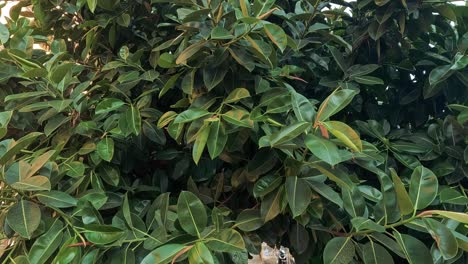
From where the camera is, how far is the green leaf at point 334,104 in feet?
2.11

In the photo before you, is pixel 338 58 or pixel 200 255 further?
pixel 338 58

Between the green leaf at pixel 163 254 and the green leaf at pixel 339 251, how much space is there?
0.23 metres

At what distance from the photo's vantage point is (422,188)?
63 cm

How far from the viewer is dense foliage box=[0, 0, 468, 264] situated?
641 mm

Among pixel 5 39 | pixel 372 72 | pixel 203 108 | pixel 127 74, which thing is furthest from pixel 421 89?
pixel 5 39

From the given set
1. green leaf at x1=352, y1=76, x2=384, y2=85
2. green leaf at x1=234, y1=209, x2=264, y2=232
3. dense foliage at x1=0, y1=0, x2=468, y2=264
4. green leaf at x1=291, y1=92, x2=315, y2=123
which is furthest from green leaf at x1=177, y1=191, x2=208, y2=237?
green leaf at x1=352, y1=76, x2=384, y2=85

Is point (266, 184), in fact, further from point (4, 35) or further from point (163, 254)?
point (4, 35)

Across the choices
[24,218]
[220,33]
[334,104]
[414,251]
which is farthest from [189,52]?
[414,251]

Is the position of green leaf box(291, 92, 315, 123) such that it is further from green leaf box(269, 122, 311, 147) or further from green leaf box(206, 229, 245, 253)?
green leaf box(206, 229, 245, 253)

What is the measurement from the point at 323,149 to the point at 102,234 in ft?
1.23

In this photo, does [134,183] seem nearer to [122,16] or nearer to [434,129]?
[122,16]

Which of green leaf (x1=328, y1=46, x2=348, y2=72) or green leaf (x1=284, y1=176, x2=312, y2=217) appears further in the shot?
green leaf (x1=328, y1=46, x2=348, y2=72)

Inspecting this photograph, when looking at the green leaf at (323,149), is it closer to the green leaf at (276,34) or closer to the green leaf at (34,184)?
the green leaf at (276,34)

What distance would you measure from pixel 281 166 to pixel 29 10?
99 centimetres
